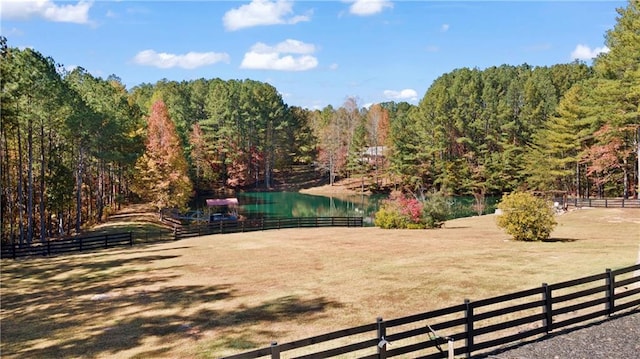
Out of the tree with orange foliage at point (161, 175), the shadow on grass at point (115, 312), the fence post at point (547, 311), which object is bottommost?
the shadow on grass at point (115, 312)

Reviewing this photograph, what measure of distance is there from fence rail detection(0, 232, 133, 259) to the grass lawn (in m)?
1.70

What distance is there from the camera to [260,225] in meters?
42.9

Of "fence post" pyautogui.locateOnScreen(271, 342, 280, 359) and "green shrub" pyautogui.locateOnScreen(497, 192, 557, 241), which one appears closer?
"fence post" pyautogui.locateOnScreen(271, 342, 280, 359)

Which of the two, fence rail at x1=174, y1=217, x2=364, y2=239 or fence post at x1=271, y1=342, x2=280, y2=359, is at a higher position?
fence post at x1=271, y1=342, x2=280, y2=359

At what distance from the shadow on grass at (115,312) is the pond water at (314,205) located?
34760mm

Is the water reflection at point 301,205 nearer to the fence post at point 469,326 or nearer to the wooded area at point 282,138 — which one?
the wooded area at point 282,138

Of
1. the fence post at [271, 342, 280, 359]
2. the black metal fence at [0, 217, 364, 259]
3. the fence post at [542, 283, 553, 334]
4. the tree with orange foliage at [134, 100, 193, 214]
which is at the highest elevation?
the tree with orange foliage at [134, 100, 193, 214]

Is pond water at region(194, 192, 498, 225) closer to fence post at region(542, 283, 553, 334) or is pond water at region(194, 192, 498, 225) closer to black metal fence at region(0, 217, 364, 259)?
black metal fence at region(0, 217, 364, 259)

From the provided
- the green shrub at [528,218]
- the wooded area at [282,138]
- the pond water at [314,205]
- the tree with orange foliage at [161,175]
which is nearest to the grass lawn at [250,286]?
the green shrub at [528,218]

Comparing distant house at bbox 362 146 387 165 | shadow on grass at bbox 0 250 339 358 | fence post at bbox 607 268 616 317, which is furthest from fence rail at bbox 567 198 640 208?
distant house at bbox 362 146 387 165

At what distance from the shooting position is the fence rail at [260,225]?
38531mm

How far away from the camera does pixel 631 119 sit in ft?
147

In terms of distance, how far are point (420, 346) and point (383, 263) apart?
40.7ft

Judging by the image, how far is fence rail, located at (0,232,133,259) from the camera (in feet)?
97.8
